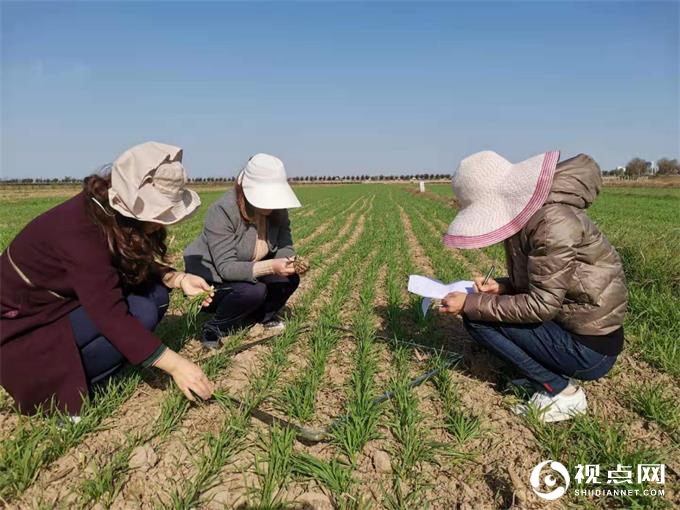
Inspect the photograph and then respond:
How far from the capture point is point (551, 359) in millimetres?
2523

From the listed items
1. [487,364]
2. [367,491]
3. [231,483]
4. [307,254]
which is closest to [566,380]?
[487,364]

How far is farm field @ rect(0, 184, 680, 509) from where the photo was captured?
6.52 ft

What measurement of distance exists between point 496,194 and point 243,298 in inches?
80.6

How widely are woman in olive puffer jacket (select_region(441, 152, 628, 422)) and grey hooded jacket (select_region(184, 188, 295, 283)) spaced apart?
1709mm

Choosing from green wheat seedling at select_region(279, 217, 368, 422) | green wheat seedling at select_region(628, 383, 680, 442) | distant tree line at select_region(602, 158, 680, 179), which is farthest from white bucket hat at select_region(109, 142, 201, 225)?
distant tree line at select_region(602, 158, 680, 179)

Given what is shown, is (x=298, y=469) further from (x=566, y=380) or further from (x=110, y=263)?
(x=566, y=380)

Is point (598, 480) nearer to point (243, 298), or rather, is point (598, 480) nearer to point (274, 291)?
point (243, 298)

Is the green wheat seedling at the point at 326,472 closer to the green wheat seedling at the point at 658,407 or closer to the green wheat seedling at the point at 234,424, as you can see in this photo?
the green wheat seedling at the point at 234,424

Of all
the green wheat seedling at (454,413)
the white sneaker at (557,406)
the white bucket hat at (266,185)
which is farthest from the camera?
the white bucket hat at (266,185)

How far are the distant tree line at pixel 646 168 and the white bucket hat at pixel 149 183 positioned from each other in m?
96.8

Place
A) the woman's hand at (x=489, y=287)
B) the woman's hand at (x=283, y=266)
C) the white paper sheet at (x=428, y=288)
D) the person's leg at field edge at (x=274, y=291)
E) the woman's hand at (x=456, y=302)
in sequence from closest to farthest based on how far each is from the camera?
the woman's hand at (x=456, y=302) → the white paper sheet at (x=428, y=288) → the woman's hand at (x=489, y=287) → the woman's hand at (x=283, y=266) → the person's leg at field edge at (x=274, y=291)

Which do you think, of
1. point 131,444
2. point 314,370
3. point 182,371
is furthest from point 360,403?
point 131,444

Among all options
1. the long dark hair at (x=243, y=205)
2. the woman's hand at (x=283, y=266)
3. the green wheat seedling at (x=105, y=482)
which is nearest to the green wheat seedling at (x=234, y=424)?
the green wheat seedling at (x=105, y=482)

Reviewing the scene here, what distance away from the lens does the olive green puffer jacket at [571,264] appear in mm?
2256
